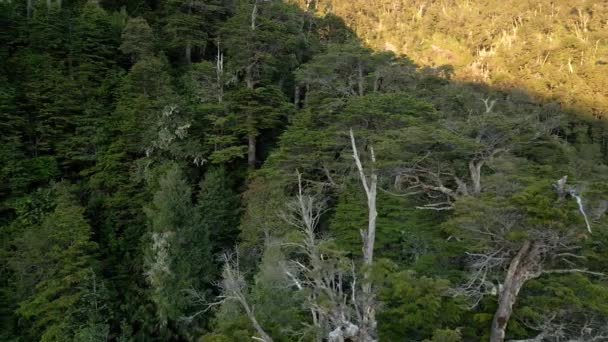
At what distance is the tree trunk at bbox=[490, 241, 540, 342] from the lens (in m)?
8.93

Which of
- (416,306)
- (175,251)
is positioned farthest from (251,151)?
(416,306)

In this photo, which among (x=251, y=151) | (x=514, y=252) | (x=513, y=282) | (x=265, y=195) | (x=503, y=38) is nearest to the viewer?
(x=513, y=282)

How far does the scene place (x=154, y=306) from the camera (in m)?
19.1

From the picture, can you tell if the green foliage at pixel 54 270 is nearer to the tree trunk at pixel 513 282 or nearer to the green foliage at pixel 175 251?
the green foliage at pixel 175 251

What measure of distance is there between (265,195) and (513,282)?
1103 cm

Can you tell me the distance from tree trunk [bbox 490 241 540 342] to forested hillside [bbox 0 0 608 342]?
0.05 meters

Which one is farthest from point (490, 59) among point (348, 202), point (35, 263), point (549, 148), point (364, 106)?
point (35, 263)

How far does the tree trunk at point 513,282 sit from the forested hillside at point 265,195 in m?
0.05

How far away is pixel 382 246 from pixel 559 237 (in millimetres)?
5957

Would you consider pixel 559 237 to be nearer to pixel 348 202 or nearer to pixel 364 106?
pixel 348 202

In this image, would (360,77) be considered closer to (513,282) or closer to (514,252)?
(514,252)

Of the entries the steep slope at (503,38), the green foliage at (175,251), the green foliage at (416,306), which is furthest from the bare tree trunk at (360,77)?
the steep slope at (503,38)

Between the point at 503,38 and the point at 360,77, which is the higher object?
the point at 503,38

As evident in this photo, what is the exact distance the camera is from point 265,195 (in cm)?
1805
